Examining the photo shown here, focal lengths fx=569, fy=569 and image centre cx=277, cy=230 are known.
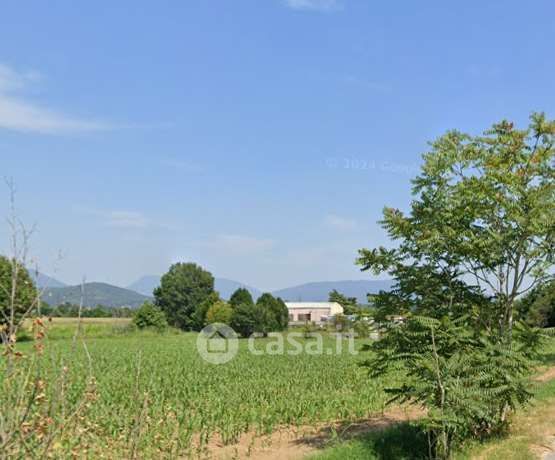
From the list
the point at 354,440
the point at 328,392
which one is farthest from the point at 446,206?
the point at 328,392

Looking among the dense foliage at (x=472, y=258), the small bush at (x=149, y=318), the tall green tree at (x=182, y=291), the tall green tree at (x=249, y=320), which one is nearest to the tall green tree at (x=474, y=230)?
the dense foliage at (x=472, y=258)

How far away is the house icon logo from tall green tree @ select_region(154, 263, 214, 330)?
2186 cm

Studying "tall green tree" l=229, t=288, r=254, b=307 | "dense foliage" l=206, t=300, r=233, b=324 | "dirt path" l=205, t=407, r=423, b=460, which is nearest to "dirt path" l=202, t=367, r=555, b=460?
"dirt path" l=205, t=407, r=423, b=460

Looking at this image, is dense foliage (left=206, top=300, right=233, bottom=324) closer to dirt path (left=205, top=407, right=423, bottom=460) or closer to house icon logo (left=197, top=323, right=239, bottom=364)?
house icon logo (left=197, top=323, right=239, bottom=364)

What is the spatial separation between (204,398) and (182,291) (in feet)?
213

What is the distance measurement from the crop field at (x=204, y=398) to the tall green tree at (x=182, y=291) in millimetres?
53045

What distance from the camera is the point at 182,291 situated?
7794 centimetres

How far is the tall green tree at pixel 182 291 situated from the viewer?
76.8 m

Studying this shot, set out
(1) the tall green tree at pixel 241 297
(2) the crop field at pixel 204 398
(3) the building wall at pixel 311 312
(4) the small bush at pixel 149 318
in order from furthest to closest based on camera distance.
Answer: (3) the building wall at pixel 311 312 < (1) the tall green tree at pixel 241 297 < (4) the small bush at pixel 149 318 < (2) the crop field at pixel 204 398

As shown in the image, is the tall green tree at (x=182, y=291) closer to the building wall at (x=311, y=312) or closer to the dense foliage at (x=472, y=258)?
the building wall at (x=311, y=312)

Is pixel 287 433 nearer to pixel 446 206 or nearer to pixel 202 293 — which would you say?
pixel 446 206

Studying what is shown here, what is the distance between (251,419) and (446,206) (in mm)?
5927

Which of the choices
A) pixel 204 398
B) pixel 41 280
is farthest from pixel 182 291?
pixel 41 280

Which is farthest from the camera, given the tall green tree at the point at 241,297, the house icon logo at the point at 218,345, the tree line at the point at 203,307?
the tall green tree at the point at 241,297
